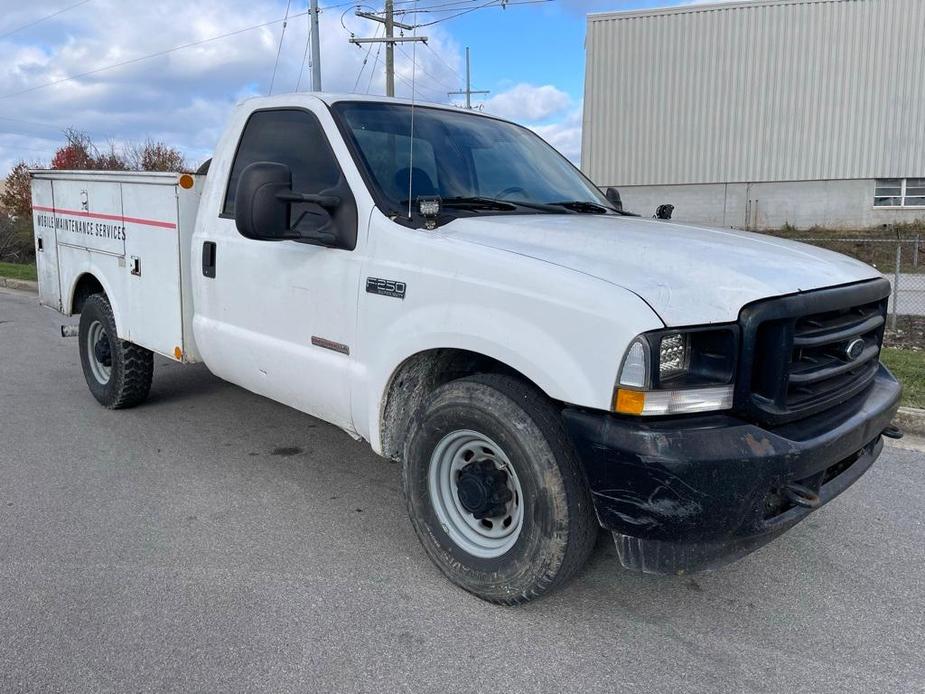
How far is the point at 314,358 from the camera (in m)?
3.73

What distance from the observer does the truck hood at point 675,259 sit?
2.52 meters

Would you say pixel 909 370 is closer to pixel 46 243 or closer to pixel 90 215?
pixel 90 215

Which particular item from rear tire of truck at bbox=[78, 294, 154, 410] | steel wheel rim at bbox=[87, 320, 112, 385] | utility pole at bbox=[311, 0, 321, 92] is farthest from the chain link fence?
utility pole at bbox=[311, 0, 321, 92]

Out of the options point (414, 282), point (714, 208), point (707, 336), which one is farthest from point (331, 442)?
point (714, 208)

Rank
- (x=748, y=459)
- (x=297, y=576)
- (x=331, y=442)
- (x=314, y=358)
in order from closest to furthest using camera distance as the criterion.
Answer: (x=748, y=459) → (x=297, y=576) → (x=314, y=358) → (x=331, y=442)

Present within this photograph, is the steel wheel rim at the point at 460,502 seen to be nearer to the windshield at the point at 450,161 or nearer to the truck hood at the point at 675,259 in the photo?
the truck hood at the point at 675,259

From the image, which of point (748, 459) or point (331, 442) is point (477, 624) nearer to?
point (748, 459)

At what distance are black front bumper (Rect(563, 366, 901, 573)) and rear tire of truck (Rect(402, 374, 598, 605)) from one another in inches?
6.4

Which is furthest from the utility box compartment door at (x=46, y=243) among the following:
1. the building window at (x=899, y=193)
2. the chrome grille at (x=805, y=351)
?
the building window at (x=899, y=193)

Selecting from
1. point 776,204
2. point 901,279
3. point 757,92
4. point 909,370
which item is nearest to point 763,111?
point 757,92

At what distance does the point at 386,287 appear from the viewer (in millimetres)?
3283

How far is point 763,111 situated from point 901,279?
1425 cm

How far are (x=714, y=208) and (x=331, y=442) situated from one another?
26.3m

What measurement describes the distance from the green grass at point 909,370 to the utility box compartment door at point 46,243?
265 inches
